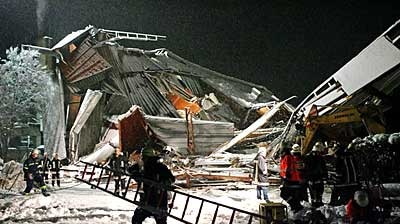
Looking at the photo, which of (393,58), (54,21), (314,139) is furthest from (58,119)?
(393,58)

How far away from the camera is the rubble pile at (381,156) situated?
8.90 metres

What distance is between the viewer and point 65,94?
21.5 metres

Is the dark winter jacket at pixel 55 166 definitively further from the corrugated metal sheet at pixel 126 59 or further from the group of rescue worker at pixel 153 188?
the corrugated metal sheet at pixel 126 59

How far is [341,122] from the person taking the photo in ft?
37.6

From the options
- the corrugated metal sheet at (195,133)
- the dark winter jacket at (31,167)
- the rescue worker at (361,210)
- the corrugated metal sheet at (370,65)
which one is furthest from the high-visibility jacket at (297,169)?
the corrugated metal sheet at (195,133)

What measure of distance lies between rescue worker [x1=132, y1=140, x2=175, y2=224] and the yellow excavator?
22.4 ft

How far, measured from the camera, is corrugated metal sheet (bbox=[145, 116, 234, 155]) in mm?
16688

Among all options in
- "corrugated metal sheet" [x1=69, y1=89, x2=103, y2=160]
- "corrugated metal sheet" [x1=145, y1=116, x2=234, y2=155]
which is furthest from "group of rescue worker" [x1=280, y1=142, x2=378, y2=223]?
"corrugated metal sheet" [x1=69, y1=89, x2=103, y2=160]

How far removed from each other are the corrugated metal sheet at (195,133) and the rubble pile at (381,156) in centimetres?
871

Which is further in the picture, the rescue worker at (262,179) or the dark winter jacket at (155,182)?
the rescue worker at (262,179)

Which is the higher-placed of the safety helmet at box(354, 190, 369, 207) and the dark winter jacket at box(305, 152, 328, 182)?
the dark winter jacket at box(305, 152, 328, 182)

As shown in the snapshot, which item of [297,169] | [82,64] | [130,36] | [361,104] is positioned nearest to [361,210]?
[297,169]

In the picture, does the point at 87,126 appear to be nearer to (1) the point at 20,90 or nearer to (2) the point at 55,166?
(1) the point at 20,90

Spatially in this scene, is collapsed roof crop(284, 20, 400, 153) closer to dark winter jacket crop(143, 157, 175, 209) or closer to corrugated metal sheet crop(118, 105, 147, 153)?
corrugated metal sheet crop(118, 105, 147, 153)
